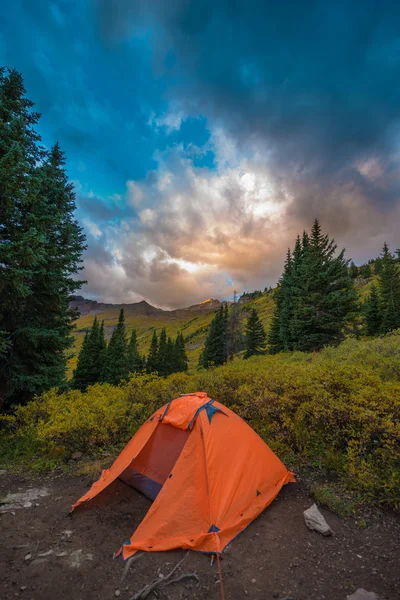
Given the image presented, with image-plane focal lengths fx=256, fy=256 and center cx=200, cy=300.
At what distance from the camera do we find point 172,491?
5.27 metres

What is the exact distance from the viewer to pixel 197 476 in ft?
17.5

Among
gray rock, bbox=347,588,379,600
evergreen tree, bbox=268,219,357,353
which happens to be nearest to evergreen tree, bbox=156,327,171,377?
evergreen tree, bbox=268,219,357,353

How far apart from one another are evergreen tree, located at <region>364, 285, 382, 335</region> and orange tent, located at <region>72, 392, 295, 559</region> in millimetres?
43475

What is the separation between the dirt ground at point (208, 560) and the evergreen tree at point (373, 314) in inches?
1727

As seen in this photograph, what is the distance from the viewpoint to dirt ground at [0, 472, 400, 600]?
153 inches

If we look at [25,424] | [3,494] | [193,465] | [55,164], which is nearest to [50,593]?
[193,465]

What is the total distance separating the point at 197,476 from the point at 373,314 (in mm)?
45924

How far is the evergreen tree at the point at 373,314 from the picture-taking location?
4122 cm

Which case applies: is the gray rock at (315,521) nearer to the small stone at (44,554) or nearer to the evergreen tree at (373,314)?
the small stone at (44,554)

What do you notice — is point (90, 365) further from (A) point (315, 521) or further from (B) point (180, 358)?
(A) point (315, 521)

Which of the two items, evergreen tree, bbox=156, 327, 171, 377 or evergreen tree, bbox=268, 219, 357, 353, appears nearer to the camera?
evergreen tree, bbox=268, 219, 357, 353

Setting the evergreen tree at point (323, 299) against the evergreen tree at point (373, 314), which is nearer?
the evergreen tree at point (323, 299)

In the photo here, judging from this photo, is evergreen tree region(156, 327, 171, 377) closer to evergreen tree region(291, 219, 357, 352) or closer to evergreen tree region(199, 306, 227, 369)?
evergreen tree region(199, 306, 227, 369)

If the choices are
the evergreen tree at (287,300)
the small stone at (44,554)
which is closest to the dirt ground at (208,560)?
the small stone at (44,554)
